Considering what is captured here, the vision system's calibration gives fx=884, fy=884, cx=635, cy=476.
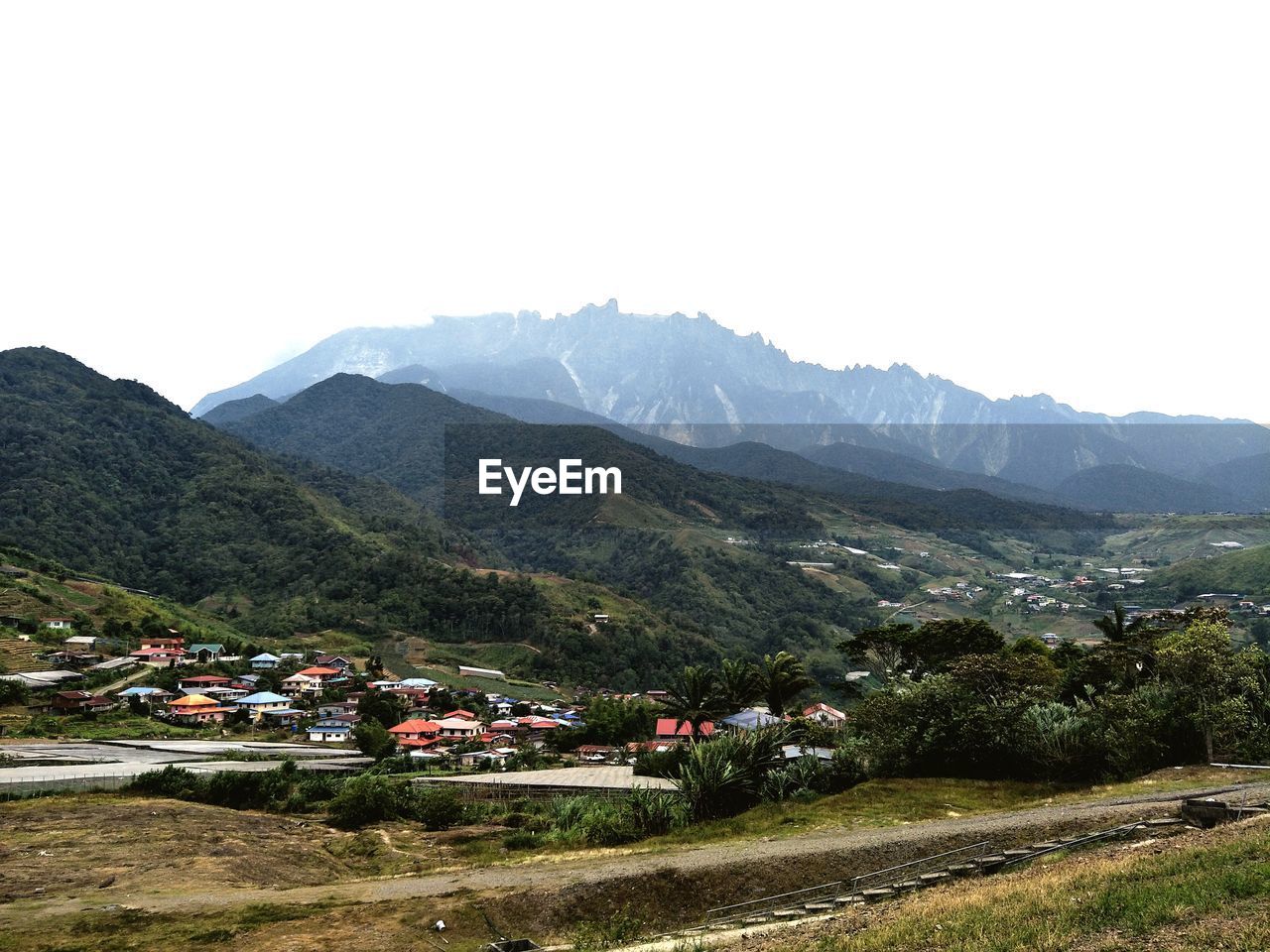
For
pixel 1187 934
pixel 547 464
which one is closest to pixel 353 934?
pixel 1187 934

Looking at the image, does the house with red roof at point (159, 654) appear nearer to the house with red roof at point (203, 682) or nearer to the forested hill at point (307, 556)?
the house with red roof at point (203, 682)

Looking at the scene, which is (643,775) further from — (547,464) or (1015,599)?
(547,464)

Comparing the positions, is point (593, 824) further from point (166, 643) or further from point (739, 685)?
point (166, 643)

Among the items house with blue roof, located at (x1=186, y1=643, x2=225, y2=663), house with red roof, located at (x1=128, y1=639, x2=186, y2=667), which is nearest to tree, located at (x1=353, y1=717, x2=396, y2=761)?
house with red roof, located at (x1=128, y1=639, x2=186, y2=667)

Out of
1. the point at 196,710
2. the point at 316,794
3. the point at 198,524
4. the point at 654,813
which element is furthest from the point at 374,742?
the point at 198,524

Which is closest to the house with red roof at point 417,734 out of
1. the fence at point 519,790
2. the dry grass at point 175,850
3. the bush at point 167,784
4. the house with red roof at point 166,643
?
the bush at point 167,784

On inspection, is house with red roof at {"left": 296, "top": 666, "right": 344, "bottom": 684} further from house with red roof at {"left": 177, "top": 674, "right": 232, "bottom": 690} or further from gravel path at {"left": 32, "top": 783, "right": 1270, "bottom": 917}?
gravel path at {"left": 32, "top": 783, "right": 1270, "bottom": 917}
